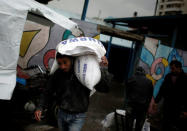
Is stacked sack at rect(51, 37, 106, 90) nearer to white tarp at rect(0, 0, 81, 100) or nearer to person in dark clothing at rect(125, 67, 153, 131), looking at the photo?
white tarp at rect(0, 0, 81, 100)

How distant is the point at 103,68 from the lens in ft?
7.38

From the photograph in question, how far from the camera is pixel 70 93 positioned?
2172 mm

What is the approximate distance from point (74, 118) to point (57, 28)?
14.7 ft

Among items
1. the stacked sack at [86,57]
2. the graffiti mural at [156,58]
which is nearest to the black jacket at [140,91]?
the graffiti mural at [156,58]

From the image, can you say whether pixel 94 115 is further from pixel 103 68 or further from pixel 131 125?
pixel 103 68

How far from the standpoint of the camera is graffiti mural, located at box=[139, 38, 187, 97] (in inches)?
236

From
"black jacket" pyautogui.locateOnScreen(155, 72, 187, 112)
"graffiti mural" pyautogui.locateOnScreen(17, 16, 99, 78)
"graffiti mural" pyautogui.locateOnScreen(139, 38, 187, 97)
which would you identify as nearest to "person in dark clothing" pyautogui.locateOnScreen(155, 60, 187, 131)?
"black jacket" pyautogui.locateOnScreen(155, 72, 187, 112)

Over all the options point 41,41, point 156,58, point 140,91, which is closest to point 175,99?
point 140,91

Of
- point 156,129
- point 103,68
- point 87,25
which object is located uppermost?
point 87,25

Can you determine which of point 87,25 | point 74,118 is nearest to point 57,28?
point 87,25

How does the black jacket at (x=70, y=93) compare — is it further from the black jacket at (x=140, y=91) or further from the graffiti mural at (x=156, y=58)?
the graffiti mural at (x=156, y=58)

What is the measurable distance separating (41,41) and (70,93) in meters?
4.34

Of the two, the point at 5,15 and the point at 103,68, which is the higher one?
the point at 5,15

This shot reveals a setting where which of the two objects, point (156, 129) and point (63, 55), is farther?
point (156, 129)
